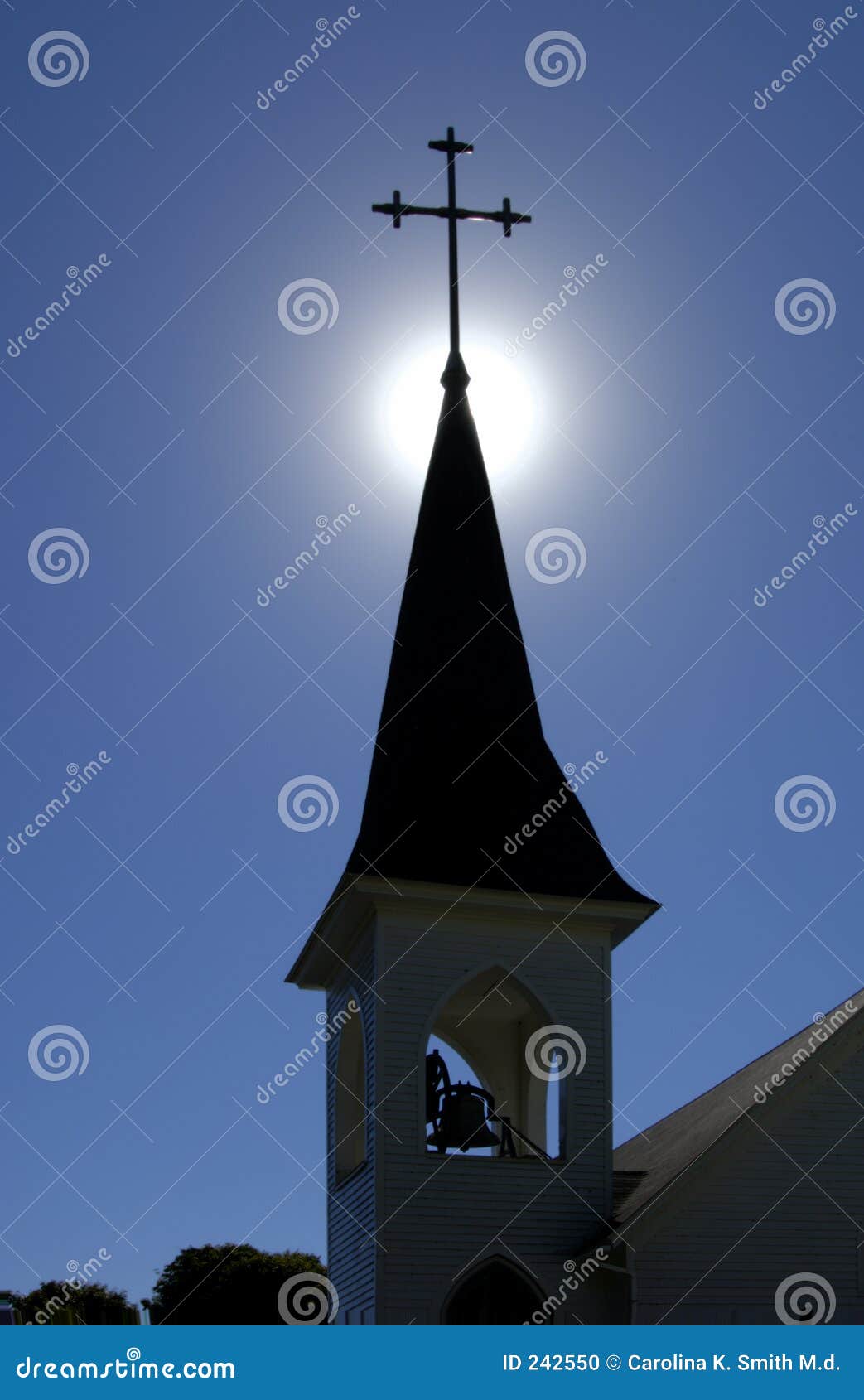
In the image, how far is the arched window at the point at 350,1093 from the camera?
18062 mm

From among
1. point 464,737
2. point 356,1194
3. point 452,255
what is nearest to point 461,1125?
point 356,1194

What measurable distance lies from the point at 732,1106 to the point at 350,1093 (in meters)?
4.46

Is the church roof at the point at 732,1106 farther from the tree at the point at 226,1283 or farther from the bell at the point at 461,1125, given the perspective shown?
the tree at the point at 226,1283

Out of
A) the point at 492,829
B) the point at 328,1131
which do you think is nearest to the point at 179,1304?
the point at 328,1131

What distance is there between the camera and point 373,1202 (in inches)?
623

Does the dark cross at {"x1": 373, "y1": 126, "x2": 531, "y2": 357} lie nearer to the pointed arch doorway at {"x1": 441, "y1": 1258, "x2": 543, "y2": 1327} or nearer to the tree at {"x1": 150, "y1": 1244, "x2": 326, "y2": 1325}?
the pointed arch doorway at {"x1": 441, "y1": 1258, "x2": 543, "y2": 1327}

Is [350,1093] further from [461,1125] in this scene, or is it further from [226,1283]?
[226,1283]

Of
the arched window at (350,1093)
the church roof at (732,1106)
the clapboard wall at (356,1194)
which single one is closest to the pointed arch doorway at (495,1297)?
the clapboard wall at (356,1194)

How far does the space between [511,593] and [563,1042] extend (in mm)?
5922

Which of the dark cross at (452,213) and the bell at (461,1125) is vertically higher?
the dark cross at (452,213)

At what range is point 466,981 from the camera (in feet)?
54.9

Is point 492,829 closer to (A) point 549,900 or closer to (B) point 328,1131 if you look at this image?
(A) point 549,900

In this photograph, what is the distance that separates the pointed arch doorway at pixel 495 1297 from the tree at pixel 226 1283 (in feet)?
99.3

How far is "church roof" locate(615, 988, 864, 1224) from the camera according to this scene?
620 inches
